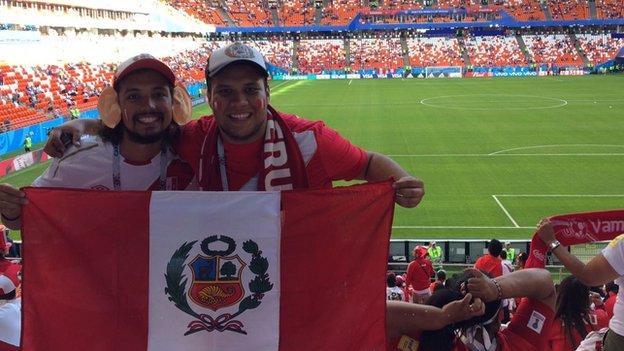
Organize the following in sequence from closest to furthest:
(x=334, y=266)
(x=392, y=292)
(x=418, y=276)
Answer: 1. (x=334, y=266)
2. (x=392, y=292)
3. (x=418, y=276)

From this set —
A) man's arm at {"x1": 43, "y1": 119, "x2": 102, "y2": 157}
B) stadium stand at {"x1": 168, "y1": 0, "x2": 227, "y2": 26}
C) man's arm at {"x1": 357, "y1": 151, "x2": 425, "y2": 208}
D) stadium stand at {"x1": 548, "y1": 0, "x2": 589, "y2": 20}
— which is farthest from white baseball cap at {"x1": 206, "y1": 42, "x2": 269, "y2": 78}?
stadium stand at {"x1": 548, "y1": 0, "x2": 589, "y2": 20}

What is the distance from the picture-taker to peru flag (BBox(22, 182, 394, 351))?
3.30 meters

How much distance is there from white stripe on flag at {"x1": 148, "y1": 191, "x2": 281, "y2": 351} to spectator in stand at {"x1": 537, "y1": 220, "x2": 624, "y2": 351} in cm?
155

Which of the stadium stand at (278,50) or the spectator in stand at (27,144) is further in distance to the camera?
the stadium stand at (278,50)

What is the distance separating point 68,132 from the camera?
13.2 ft

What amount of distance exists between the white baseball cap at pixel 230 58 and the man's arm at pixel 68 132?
1.02m

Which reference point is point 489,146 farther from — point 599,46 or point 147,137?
point 599,46

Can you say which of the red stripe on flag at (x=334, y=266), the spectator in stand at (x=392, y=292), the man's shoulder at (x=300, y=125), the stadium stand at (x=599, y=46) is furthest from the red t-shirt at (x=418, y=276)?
the stadium stand at (x=599, y=46)

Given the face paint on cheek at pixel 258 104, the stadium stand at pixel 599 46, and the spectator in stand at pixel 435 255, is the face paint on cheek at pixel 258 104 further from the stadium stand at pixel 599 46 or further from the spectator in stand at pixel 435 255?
the stadium stand at pixel 599 46

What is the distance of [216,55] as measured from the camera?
3543 millimetres

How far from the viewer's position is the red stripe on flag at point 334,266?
336 cm

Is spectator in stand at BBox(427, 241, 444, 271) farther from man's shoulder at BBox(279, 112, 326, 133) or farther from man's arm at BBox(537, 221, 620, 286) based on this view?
man's shoulder at BBox(279, 112, 326, 133)

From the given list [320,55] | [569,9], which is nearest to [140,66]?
[320,55]

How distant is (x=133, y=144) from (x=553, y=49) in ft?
262
